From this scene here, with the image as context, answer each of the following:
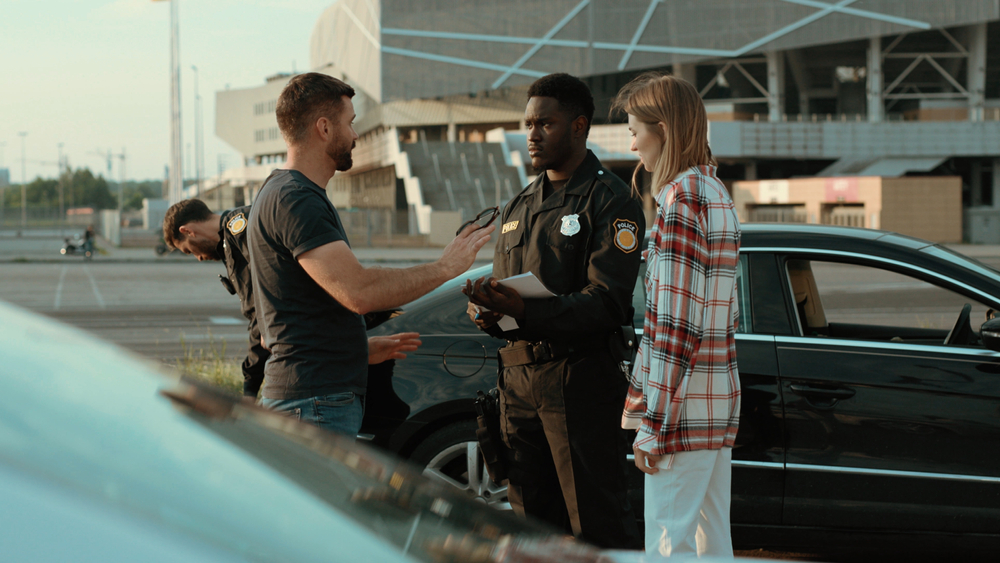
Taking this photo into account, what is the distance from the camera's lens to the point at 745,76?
54906mm

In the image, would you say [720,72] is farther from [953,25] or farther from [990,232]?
[990,232]

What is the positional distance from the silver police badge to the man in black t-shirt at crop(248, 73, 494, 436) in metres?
0.28

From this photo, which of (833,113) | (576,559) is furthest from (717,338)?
(833,113)

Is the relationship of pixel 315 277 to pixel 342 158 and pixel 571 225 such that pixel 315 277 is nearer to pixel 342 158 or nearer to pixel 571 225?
pixel 342 158

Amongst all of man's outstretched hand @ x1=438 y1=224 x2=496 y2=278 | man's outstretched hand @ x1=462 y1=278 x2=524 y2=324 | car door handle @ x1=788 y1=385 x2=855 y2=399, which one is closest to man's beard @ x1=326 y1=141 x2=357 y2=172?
man's outstretched hand @ x1=438 y1=224 x2=496 y2=278

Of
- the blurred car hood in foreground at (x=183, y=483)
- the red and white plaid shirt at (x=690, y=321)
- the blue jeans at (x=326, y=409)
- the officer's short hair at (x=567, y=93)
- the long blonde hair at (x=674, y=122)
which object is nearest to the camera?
the blurred car hood in foreground at (x=183, y=483)

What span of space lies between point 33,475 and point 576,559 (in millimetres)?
744

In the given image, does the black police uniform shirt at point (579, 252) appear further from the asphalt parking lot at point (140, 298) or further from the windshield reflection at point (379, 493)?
the asphalt parking lot at point (140, 298)

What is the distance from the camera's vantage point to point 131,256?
34156 mm

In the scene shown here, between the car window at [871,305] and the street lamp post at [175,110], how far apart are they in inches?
1142

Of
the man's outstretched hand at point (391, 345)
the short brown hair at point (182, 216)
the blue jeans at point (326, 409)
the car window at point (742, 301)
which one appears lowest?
the blue jeans at point (326, 409)

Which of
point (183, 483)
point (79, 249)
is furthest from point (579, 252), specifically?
point (79, 249)

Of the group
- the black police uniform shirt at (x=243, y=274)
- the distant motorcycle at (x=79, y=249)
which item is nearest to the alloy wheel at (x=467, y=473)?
the black police uniform shirt at (x=243, y=274)

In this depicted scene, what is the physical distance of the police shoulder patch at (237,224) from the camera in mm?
3582
